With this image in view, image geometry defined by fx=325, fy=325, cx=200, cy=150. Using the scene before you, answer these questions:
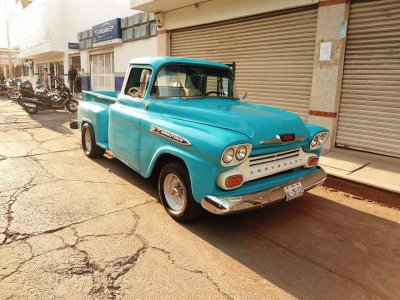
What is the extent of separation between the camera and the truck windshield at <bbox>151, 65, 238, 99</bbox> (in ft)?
14.4

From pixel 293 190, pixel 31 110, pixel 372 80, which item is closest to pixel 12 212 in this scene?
pixel 293 190

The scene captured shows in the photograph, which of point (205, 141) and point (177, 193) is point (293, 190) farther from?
point (177, 193)

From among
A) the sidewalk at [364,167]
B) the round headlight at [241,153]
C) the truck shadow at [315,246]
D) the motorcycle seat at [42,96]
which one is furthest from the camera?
the motorcycle seat at [42,96]

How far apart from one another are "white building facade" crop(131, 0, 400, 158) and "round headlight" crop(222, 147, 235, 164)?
453 cm

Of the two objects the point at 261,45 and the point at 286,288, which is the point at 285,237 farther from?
the point at 261,45

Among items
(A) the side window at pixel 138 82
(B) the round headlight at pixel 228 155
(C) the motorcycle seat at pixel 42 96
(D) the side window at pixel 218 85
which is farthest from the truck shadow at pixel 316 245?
(C) the motorcycle seat at pixel 42 96

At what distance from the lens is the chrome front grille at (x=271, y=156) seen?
3434 millimetres

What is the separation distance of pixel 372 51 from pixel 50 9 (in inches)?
923

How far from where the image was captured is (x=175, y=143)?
3.63m

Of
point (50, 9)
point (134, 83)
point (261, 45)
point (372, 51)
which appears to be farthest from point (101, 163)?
point (50, 9)

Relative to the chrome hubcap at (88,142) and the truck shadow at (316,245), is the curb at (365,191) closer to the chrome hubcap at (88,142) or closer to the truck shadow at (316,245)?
the truck shadow at (316,245)

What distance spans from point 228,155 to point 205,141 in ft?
0.92

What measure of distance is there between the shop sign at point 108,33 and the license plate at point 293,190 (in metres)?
14.2

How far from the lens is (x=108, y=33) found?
16.5 metres
